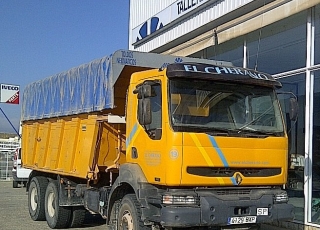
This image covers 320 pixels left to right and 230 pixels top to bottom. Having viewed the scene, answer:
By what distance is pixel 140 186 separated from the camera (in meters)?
6.97

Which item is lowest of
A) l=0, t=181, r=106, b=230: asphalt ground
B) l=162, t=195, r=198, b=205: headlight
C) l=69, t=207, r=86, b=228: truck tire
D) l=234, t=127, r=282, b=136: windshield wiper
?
l=0, t=181, r=106, b=230: asphalt ground

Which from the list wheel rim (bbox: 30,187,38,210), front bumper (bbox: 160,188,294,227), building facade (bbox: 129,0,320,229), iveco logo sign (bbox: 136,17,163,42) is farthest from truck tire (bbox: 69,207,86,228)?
iveco logo sign (bbox: 136,17,163,42)

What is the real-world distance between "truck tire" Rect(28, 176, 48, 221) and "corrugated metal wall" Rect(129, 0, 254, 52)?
5.82m

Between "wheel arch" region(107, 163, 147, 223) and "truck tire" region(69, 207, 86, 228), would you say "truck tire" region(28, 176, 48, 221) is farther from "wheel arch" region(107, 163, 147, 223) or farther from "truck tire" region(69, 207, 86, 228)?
"wheel arch" region(107, 163, 147, 223)

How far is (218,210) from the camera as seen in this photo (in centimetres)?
639

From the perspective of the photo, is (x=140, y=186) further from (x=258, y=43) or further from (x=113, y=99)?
(x=258, y=43)

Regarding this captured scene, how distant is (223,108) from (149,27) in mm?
10263

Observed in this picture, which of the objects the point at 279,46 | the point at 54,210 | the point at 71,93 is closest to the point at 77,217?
the point at 54,210

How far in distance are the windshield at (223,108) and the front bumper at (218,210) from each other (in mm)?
902

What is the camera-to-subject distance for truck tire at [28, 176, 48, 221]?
37.5 feet

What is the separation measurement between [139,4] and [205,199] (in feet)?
40.4

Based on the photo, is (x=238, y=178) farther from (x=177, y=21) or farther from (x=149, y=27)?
(x=149, y=27)

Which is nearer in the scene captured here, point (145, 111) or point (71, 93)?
point (145, 111)

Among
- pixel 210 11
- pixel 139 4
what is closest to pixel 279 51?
pixel 210 11
